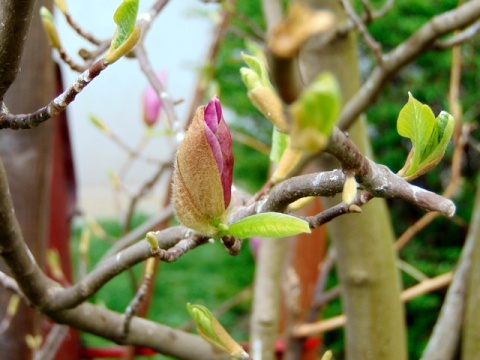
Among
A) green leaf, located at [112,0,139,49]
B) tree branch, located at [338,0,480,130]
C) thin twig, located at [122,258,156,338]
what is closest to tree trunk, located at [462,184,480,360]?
tree branch, located at [338,0,480,130]

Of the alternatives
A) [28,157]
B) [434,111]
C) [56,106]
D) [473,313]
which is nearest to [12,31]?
[56,106]

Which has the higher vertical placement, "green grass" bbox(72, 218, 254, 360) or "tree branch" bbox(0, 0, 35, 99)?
"tree branch" bbox(0, 0, 35, 99)

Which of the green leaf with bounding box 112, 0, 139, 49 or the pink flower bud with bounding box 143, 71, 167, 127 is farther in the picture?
the pink flower bud with bounding box 143, 71, 167, 127

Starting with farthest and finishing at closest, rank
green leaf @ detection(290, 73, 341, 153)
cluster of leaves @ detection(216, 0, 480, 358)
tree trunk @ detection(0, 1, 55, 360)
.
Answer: cluster of leaves @ detection(216, 0, 480, 358) < tree trunk @ detection(0, 1, 55, 360) < green leaf @ detection(290, 73, 341, 153)

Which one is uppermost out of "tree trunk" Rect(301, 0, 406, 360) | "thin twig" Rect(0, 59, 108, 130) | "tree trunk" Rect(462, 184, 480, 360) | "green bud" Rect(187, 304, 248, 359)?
"thin twig" Rect(0, 59, 108, 130)

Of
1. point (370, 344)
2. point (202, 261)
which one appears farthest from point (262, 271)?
point (202, 261)

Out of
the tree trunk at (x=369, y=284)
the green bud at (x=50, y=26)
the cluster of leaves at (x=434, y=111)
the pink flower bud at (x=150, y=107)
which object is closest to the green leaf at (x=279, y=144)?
the green bud at (x=50, y=26)

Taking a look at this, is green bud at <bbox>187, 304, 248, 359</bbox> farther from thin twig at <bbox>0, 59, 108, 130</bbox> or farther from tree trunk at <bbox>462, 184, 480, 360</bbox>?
tree trunk at <bbox>462, 184, 480, 360</bbox>
